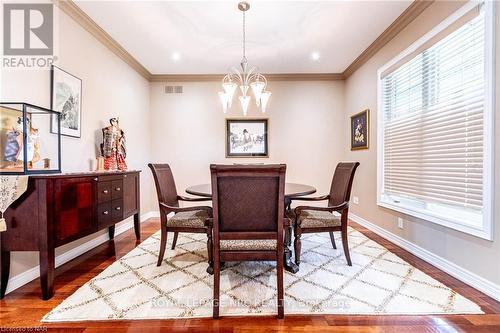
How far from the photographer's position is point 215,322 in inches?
60.2

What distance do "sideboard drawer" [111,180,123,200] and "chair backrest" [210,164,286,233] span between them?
164cm

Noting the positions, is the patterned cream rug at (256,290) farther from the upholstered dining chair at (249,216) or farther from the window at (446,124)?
the window at (446,124)

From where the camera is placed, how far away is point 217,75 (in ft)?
14.5

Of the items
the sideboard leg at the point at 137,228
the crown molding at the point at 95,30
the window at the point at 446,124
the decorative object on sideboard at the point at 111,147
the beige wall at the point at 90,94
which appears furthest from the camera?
the sideboard leg at the point at 137,228

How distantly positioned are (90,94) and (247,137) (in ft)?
8.24

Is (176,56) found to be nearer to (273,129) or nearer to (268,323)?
(273,129)

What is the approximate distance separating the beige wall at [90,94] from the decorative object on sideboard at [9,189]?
2.02 feet

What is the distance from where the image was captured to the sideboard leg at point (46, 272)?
1745 millimetres

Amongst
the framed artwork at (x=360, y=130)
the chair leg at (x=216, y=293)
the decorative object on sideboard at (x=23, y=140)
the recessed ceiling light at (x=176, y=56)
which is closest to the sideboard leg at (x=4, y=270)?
the decorative object on sideboard at (x=23, y=140)

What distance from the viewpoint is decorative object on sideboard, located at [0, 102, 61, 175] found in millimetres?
1827

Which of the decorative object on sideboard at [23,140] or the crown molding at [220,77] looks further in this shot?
the crown molding at [220,77]

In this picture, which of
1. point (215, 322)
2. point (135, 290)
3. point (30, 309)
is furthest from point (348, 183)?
point (30, 309)

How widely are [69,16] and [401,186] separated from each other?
167 inches

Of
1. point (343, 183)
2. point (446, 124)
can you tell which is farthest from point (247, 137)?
point (446, 124)
